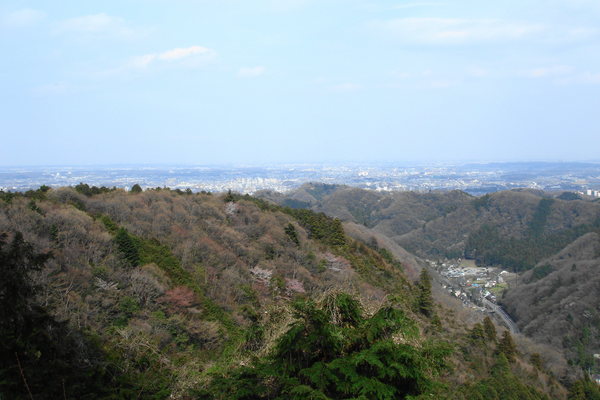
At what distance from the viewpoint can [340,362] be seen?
3.44 meters

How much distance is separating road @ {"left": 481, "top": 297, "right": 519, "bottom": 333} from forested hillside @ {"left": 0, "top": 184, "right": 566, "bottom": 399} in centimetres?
1510

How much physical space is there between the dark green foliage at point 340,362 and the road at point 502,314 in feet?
146

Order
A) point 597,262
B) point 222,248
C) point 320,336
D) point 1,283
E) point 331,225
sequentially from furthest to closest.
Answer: point 597,262 < point 331,225 < point 222,248 < point 1,283 < point 320,336

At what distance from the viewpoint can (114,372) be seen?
447cm

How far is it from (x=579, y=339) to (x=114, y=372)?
4162 centimetres

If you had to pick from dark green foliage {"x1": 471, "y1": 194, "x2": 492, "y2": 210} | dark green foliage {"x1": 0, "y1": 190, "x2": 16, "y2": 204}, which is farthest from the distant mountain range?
dark green foliage {"x1": 0, "y1": 190, "x2": 16, "y2": 204}

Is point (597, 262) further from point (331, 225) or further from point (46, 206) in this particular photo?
point (46, 206)

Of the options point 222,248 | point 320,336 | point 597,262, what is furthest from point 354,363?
point 597,262

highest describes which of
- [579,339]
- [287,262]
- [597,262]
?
[287,262]

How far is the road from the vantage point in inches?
1718

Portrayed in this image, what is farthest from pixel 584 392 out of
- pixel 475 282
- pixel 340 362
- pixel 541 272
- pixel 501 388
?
pixel 475 282

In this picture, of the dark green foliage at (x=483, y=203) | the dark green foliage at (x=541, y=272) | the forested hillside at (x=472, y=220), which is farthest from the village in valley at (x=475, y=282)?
the dark green foliage at (x=483, y=203)

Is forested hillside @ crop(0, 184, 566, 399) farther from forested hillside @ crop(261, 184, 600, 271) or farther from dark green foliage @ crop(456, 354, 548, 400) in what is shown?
forested hillside @ crop(261, 184, 600, 271)

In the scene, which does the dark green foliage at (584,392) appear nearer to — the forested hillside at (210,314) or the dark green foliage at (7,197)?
the forested hillside at (210,314)
